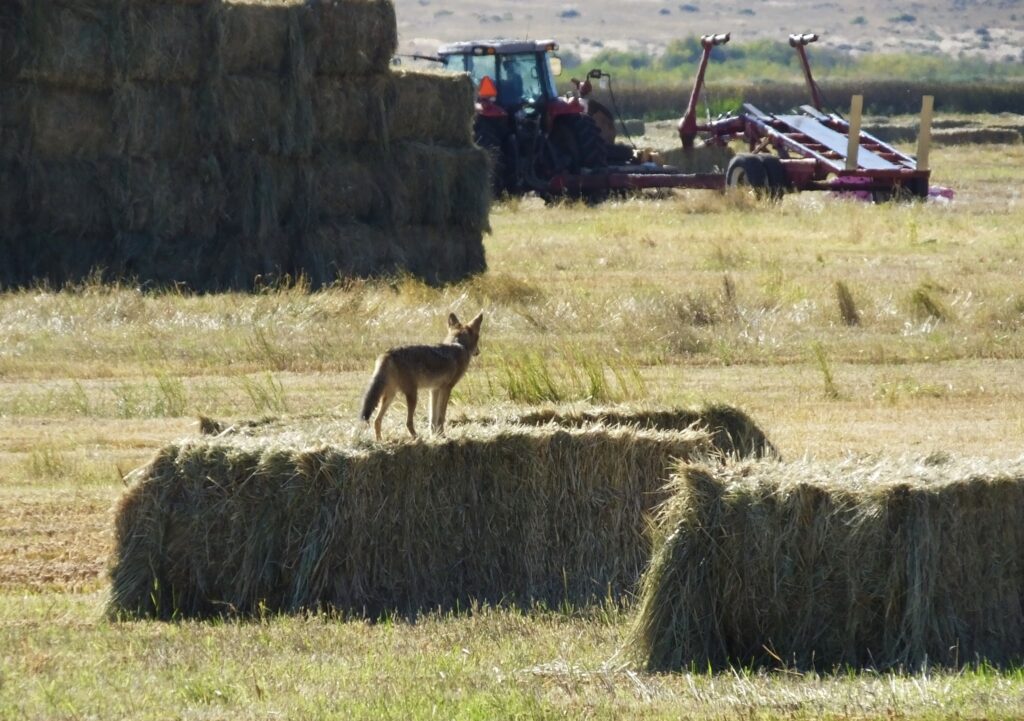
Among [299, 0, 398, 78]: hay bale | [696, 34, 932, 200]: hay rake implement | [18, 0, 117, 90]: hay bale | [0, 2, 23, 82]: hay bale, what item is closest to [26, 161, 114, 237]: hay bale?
[18, 0, 117, 90]: hay bale

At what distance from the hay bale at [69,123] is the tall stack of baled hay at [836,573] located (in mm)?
14861

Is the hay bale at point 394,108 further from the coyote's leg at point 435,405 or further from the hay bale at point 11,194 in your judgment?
the coyote's leg at point 435,405

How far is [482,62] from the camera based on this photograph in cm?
3569

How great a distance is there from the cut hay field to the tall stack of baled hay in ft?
1.02

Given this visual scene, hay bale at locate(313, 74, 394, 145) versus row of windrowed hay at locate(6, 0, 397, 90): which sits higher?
row of windrowed hay at locate(6, 0, 397, 90)

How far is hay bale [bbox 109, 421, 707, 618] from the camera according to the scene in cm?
923

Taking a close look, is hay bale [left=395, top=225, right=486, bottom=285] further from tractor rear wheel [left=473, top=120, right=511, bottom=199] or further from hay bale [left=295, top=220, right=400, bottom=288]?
tractor rear wheel [left=473, top=120, right=511, bottom=199]

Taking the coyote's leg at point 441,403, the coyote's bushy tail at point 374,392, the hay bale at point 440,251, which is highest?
the coyote's bushy tail at point 374,392

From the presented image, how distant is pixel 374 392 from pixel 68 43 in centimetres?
1225

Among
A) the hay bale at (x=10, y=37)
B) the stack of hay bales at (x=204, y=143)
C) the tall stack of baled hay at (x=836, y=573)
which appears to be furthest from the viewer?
the stack of hay bales at (x=204, y=143)

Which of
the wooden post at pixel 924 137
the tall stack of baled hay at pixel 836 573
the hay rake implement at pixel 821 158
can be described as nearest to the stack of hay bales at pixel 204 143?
the hay rake implement at pixel 821 158

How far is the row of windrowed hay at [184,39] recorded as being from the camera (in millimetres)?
20750

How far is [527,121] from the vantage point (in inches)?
1404

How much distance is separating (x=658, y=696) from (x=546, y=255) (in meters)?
18.0
